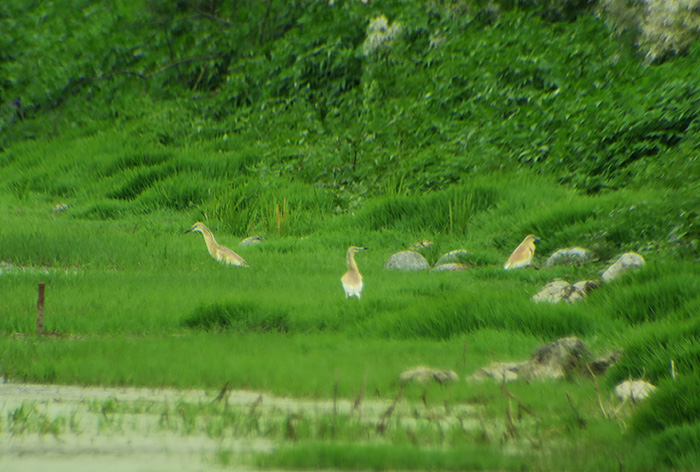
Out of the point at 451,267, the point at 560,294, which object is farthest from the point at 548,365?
the point at 451,267

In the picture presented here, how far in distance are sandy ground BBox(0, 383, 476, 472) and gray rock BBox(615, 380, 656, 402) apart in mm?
1208

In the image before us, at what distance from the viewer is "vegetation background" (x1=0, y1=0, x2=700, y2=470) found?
532cm

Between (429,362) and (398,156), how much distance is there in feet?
29.8

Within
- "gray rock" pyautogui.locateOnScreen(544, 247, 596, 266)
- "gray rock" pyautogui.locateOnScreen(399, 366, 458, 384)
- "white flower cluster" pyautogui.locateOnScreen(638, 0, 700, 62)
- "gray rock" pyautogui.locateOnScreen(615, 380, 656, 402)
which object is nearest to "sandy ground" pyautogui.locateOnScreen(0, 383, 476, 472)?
"gray rock" pyautogui.locateOnScreen(399, 366, 458, 384)

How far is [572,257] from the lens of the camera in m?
9.65

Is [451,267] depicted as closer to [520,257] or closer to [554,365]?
[520,257]

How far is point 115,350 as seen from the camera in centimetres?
607

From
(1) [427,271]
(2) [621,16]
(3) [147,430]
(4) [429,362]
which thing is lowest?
(3) [147,430]

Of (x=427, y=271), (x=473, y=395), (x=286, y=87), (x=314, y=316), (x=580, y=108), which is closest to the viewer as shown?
(x=473, y=395)

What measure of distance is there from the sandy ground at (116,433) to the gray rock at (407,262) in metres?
5.25

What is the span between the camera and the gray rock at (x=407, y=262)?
10211 millimetres

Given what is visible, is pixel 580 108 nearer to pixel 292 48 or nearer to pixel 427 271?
pixel 427 271

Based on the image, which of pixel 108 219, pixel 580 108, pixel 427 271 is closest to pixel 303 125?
pixel 108 219

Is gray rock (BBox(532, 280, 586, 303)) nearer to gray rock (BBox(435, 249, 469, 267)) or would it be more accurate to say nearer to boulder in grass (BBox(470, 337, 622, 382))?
boulder in grass (BBox(470, 337, 622, 382))
